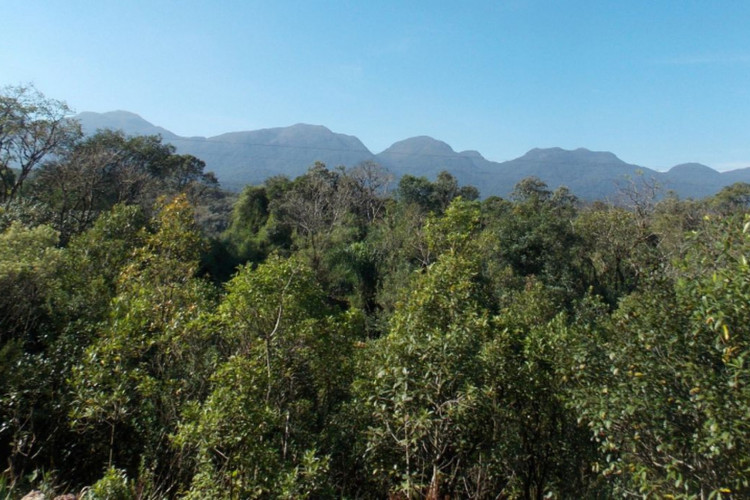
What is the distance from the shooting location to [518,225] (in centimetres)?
1955

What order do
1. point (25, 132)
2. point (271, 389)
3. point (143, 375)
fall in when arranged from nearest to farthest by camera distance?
point (271, 389), point (143, 375), point (25, 132)

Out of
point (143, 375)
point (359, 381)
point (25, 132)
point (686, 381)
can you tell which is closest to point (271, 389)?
point (359, 381)

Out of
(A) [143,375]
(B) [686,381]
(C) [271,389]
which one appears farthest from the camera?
(A) [143,375]

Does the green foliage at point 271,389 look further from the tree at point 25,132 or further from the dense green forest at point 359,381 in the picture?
the tree at point 25,132

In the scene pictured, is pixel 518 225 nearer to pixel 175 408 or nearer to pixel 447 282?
pixel 447 282

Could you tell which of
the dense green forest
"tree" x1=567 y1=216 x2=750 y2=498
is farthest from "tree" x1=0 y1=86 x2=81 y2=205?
"tree" x1=567 y1=216 x2=750 y2=498

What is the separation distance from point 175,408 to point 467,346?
436cm

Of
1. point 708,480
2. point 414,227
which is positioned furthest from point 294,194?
point 708,480

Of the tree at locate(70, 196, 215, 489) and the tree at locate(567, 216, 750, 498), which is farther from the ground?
the tree at locate(567, 216, 750, 498)

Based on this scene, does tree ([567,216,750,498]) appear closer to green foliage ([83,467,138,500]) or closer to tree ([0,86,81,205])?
green foliage ([83,467,138,500])

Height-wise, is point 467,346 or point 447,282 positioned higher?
point 447,282

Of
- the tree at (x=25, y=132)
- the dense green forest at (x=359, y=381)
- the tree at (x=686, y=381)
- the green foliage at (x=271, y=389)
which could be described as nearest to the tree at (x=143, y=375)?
the dense green forest at (x=359, y=381)

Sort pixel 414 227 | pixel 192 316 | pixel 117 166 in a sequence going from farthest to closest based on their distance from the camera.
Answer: pixel 117 166, pixel 414 227, pixel 192 316

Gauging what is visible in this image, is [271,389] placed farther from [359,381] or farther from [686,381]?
[686,381]
